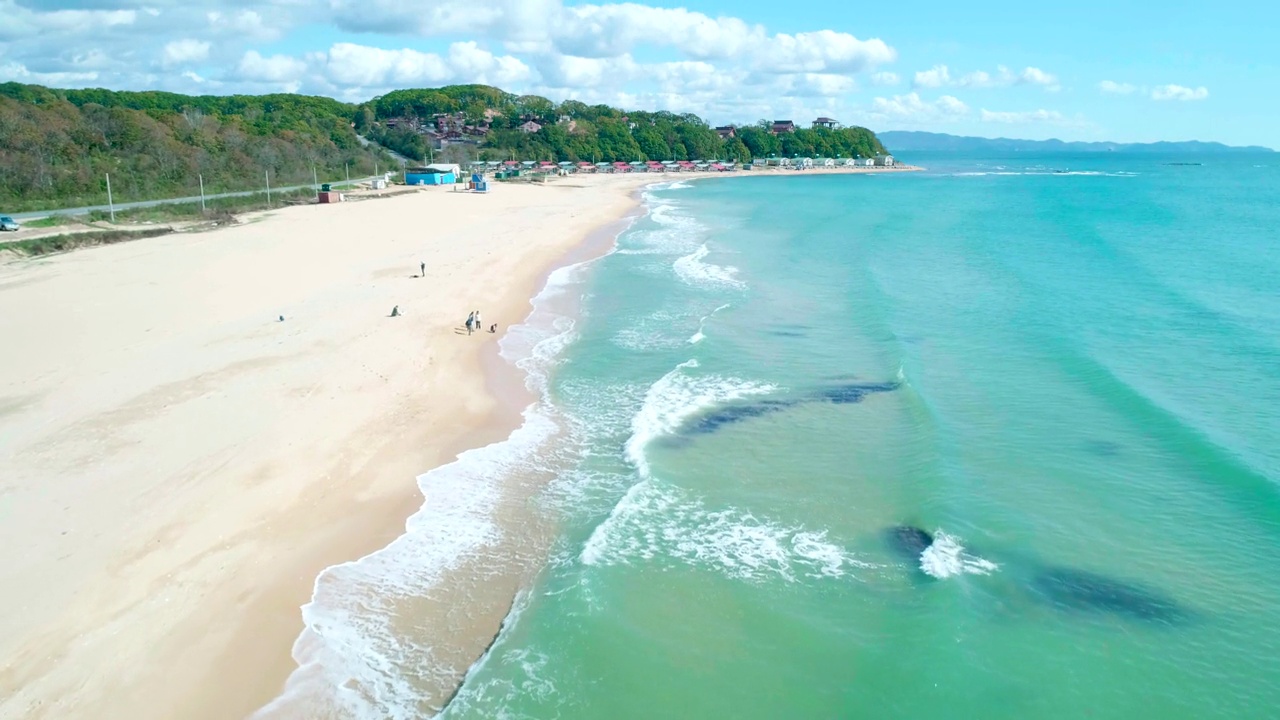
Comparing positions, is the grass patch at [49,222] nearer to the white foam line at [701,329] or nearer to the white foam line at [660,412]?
the white foam line at [701,329]

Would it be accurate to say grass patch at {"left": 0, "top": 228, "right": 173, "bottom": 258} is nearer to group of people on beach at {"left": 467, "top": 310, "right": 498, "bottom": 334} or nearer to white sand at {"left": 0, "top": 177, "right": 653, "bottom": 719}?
white sand at {"left": 0, "top": 177, "right": 653, "bottom": 719}

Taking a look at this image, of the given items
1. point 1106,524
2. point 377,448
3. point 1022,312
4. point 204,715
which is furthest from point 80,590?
point 1022,312

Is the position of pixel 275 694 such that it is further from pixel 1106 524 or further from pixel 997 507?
pixel 1106 524

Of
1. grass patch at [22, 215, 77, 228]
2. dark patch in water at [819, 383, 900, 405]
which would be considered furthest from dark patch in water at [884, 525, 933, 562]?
grass patch at [22, 215, 77, 228]

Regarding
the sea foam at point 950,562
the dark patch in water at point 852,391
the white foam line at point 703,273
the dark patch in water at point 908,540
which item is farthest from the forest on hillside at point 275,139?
the sea foam at point 950,562

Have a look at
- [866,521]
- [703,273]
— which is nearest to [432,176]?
[703,273]
